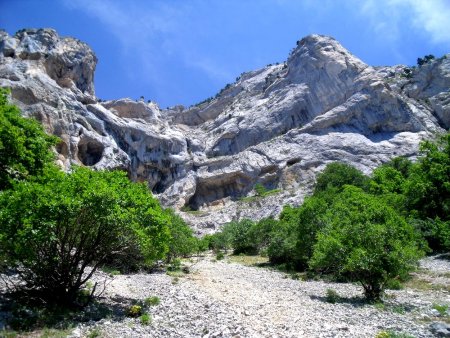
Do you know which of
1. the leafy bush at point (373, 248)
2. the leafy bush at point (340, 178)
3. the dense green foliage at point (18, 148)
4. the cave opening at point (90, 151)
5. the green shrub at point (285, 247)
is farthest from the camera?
the cave opening at point (90, 151)

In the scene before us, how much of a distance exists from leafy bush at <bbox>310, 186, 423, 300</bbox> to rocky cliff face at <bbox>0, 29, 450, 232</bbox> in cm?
5142

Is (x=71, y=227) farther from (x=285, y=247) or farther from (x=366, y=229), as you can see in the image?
(x=285, y=247)

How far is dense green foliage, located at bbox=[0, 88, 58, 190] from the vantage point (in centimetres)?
1889

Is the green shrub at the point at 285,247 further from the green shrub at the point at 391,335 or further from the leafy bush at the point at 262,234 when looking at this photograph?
the green shrub at the point at 391,335

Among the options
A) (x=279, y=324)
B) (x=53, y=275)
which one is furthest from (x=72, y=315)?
(x=279, y=324)

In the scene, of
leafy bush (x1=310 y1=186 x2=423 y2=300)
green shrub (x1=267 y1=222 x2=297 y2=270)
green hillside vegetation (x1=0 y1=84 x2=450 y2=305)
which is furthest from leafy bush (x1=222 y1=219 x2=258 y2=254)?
leafy bush (x1=310 y1=186 x2=423 y2=300)

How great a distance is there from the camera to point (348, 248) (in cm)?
1956

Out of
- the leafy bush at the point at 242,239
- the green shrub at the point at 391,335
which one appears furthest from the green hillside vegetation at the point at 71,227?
the leafy bush at the point at 242,239

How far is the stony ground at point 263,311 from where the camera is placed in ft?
42.1

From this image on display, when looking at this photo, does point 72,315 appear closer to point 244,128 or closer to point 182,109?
point 244,128

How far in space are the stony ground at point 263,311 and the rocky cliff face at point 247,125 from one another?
50.7 meters

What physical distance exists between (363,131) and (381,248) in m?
82.8

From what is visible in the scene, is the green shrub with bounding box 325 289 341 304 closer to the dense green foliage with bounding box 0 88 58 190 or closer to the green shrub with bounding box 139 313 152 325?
the green shrub with bounding box 139 313 152 325

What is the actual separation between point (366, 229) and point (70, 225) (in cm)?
1371
